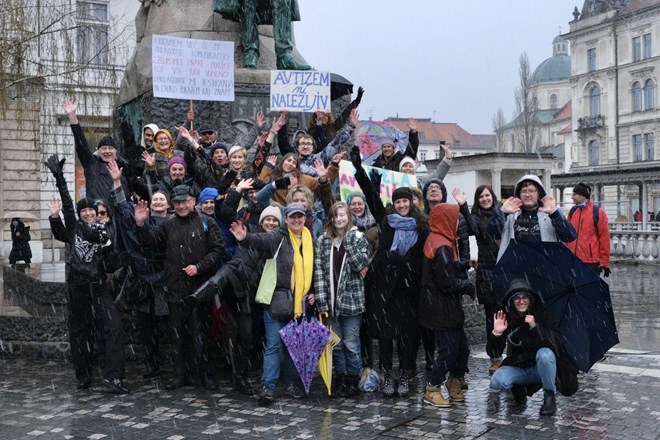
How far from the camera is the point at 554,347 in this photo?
263 inches

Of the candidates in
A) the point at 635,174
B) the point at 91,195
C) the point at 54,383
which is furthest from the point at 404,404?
the point at 635,174

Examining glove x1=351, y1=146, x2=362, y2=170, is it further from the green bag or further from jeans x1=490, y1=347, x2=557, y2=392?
jeans x1=490, y1=347, x2=557, y2=392

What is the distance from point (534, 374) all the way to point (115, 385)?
3.50 metres

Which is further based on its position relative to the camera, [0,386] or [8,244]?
[8,244]

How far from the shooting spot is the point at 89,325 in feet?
24.9

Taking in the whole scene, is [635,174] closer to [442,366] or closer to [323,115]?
[323,115]

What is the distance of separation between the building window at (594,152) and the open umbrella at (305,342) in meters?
64.3

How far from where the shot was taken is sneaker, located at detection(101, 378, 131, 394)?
286 inches

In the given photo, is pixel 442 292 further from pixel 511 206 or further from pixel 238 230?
pixel 238 230

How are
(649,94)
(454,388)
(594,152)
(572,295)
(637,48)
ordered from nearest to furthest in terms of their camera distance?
1. (572,295)
2. (454,388)
3. (649,94)
4. (637,48)
5. (594,152)

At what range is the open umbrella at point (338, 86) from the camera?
1165cm

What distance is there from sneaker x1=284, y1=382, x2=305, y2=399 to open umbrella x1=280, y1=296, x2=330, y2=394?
13cm

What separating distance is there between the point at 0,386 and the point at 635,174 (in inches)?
1300

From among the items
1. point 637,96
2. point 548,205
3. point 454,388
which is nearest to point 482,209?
point 548,205
